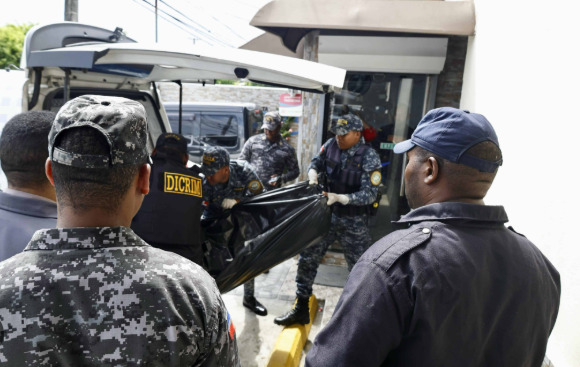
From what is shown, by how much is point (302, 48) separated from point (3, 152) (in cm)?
394

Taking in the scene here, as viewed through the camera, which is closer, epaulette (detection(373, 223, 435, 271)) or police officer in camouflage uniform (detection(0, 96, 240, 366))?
police officer in camouflage uniform (detection(0, 96, 240, 366))

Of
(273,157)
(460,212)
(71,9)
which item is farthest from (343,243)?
(71,9)

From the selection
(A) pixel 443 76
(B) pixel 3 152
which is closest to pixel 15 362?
(B) pixel 3 152

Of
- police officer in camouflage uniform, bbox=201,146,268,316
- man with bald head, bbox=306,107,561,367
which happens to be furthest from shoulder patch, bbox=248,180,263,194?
man with bald head, bbox=306,107,561,367

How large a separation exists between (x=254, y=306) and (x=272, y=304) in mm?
257

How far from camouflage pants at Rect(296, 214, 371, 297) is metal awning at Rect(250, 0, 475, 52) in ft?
6.43

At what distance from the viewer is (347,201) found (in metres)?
3.57

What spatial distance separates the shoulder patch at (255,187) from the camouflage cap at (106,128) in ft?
8.40

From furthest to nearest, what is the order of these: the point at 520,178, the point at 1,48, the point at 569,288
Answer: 1. the point at 1,48
2. the point at 520,178
3. the point at 569,288

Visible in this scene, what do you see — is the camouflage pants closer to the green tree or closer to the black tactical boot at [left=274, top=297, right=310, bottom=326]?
the black tactical boot at [left=274, top=297, right=310, bottom=326]

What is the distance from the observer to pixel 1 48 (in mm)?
14695

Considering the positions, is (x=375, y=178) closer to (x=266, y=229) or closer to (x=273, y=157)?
(x=266, y=229)

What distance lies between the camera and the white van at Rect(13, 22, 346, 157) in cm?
244

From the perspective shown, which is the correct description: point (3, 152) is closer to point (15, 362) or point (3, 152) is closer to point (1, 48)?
point (15, 362)
